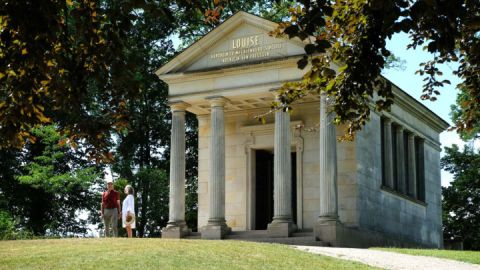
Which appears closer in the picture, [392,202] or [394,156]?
[392,202]

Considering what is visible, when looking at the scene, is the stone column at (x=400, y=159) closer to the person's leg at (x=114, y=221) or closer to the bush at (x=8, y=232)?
the person's leg at (x=114, y=221)

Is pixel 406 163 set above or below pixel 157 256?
above

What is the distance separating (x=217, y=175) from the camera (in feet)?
91.9

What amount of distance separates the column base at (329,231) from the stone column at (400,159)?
7759mm

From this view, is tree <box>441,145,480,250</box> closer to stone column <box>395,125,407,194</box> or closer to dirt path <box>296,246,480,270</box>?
stone column <box>395,125,407,194</box>

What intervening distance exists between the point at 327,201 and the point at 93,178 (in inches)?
635

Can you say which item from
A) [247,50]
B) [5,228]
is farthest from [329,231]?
[5,228]

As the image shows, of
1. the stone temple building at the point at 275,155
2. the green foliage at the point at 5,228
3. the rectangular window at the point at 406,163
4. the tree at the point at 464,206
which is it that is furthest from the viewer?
the tree at the point at 464,206

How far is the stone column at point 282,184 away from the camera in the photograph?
26.0 m

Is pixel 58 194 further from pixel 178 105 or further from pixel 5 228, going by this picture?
pixel 178 105

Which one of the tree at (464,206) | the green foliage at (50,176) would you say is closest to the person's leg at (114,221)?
the green foliage at (50,176)

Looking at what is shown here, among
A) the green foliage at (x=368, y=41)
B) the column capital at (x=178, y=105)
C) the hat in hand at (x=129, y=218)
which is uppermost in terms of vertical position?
the column capital at (x=178, y=105)

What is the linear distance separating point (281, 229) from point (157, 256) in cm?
945

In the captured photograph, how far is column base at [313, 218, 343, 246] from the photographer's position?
82.0ft
